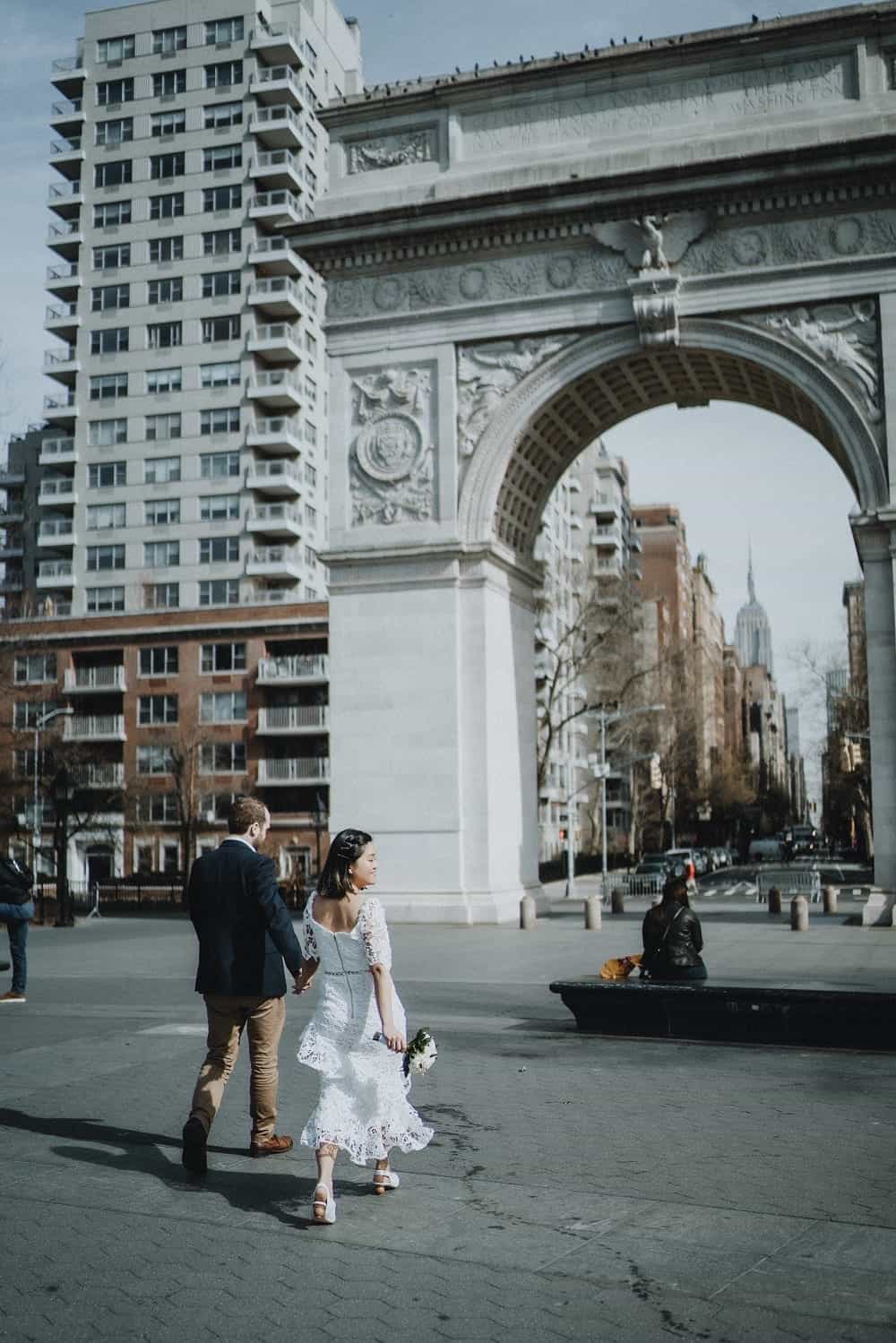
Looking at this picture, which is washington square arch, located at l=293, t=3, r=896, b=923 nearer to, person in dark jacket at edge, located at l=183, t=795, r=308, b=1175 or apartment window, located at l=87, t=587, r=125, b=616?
person in dark jacket at edge, located at l=183, t=795, r=308, b=1175

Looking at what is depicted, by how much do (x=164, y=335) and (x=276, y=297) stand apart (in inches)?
257

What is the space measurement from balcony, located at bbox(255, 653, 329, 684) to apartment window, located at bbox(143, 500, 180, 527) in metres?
10.9

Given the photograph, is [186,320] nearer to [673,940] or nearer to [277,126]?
[277,126]

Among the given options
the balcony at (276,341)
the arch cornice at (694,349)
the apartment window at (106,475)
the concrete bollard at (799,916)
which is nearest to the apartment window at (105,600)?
the apartment window at (106,475)

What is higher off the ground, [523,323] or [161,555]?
[161,555]

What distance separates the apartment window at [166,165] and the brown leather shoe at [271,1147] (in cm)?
6702

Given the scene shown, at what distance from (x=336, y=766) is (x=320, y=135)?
165ft

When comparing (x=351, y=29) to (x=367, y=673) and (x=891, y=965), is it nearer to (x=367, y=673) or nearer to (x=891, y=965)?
(x=367, y=673)

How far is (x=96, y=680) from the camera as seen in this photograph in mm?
62531

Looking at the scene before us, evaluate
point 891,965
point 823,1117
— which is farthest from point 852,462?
point 823,1117

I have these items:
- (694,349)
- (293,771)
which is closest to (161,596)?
(293,771)

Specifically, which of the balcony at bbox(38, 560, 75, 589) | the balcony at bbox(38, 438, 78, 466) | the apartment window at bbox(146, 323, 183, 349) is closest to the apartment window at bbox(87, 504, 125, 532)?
the balcony at bbox(38, 560, 75, 589)

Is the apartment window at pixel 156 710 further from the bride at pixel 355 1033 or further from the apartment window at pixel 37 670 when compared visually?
the bride at pixel 355 1033

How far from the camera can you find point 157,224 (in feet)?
223
